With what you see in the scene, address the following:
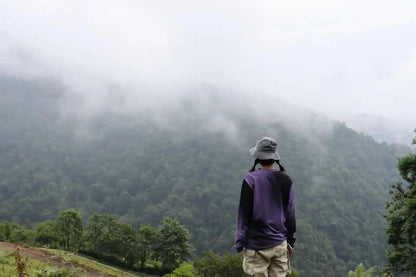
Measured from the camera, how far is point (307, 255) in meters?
87.2

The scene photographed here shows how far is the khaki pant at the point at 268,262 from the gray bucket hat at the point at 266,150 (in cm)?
104

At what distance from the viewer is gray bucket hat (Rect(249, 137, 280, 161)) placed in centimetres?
406

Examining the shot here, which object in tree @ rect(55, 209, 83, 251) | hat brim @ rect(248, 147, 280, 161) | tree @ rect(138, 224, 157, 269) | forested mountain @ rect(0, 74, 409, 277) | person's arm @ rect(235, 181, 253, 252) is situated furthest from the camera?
forested mountain @ rect(0, 74, 409, 277)

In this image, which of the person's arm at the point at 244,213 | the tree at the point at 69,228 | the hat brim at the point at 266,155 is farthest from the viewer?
the tree at the point at 69,228

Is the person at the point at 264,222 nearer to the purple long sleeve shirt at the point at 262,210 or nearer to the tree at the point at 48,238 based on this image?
the purple long sleeve shirt at the point at 262,210

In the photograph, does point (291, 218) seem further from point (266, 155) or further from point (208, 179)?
point (208, 179)

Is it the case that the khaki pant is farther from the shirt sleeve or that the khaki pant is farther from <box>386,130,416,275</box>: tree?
<box>386,130,416,275</box>: tree

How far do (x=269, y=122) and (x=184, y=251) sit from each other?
15510 centimetres

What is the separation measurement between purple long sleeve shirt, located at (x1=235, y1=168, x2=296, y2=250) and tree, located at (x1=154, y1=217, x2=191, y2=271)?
3711 centimetres

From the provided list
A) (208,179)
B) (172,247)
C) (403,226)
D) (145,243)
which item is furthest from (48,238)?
(208,179)

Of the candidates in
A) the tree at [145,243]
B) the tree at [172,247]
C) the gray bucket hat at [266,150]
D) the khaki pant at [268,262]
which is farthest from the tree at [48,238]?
the gray bucket hat at [266,150]

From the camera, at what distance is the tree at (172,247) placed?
3925 centimetres

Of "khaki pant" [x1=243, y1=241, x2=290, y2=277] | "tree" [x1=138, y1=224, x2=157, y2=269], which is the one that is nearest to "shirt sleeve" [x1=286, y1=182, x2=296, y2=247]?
"khaki pant" [x1=243, y1=241, x2=290, y2=277]

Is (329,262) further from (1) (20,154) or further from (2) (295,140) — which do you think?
(1) (20,154)
